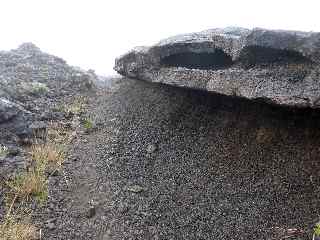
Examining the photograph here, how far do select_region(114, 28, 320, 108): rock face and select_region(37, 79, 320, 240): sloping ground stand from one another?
0.47 metres

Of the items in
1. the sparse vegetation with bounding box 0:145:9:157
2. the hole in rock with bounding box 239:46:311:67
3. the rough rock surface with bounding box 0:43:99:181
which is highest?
the hole in rock with bounding box 239:46:311:67

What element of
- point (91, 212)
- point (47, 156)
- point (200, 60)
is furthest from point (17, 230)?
point (200, 60)

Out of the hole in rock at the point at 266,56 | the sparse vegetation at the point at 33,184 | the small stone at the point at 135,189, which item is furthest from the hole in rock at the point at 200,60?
the sparse vegetation at the point at 33,184

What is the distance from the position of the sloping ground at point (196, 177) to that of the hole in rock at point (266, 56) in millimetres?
577

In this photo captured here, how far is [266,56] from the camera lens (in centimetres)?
693

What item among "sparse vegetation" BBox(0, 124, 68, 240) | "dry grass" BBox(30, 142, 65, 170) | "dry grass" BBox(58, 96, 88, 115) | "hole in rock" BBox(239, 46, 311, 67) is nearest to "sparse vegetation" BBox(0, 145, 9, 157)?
"sparse vegetation" BBox(0, 124, 68, 240)

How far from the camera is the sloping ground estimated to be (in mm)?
6184

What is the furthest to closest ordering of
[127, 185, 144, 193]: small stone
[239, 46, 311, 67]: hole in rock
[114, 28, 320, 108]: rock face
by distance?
1. [127, 185, 144, 193]: small stone
2. [239, 46, 311, 67]: hole in rock
3. [114, 28, 320, 108]: rock face

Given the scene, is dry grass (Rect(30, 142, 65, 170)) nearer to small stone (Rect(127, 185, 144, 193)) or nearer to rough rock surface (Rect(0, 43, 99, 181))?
rough rock surface (Rect(0, 43, 99, 181))

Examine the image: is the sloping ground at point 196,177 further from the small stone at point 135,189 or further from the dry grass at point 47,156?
the dry grass at point 47,156

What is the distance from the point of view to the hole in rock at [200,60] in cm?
802

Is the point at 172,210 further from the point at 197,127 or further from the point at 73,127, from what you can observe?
the point at 73,127

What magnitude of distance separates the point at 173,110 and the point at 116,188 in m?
1.70

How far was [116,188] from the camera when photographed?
7457 mm
